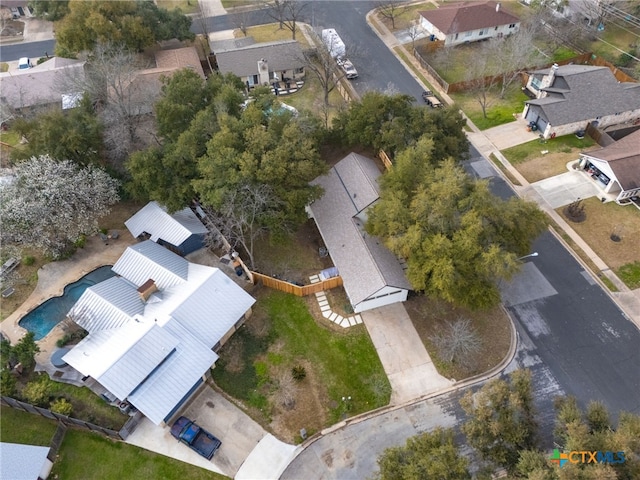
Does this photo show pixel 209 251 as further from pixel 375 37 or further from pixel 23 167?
pixel 375 37

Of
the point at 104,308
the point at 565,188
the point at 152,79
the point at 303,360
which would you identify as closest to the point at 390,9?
the point at 152,79

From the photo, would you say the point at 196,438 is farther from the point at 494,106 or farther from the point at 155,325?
the point at 494,106

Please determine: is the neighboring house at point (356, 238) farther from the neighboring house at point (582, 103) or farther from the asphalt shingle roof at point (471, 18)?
the asphalt shingle roof at point (471, 18)

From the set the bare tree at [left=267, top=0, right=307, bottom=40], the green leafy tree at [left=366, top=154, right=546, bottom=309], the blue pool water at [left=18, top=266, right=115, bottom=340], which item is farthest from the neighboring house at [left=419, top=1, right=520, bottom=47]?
the blue pool water at [left=18, top=266, right=115, bottom=340]

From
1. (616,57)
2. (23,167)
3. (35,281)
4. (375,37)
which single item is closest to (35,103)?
(23,167)

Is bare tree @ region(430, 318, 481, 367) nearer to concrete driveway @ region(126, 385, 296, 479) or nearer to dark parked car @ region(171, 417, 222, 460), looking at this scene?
concrete driveway @ region(126, 385, 296, 479)

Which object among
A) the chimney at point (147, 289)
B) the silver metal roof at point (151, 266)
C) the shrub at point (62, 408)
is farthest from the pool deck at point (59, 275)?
the chimney at point (147, 289)
